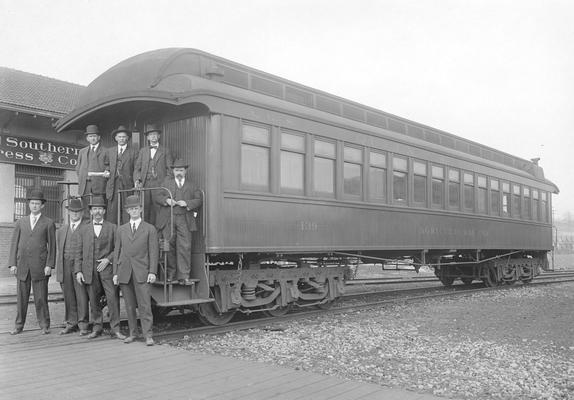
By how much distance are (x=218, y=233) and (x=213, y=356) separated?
2.27 metres

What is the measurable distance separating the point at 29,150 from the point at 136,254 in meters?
12.3

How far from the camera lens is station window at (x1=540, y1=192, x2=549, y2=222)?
18547mm

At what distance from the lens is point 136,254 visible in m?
6.82

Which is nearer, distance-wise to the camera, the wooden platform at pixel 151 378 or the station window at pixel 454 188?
the wooden platform at pixel 151 378

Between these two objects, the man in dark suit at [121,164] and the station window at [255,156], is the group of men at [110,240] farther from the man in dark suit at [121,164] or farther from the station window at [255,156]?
the station window at [255,156]

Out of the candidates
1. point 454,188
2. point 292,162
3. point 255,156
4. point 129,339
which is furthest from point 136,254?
point 454,188

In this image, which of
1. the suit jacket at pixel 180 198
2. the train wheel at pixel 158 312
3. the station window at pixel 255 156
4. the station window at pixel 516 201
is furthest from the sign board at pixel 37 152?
the station window at pixel 516 201

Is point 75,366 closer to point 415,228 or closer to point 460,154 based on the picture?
point 415,228

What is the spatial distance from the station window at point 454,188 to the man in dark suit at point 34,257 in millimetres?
9190

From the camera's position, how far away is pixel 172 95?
7.64m

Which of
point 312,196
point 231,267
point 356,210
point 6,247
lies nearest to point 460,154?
point 356,210

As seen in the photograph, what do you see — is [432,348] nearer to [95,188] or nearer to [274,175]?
[274,175]

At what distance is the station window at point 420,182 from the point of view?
1223 cm

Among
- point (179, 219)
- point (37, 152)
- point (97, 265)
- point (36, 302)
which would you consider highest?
point (37, 152)
